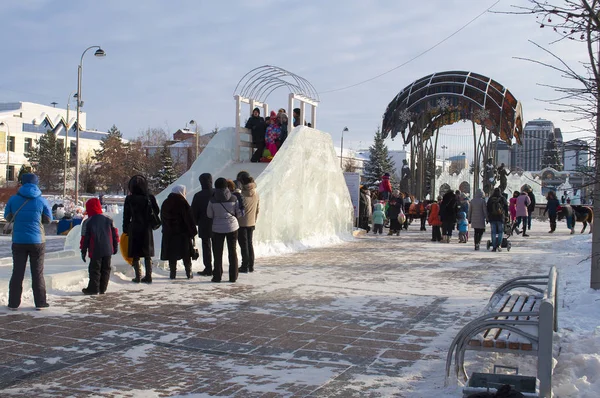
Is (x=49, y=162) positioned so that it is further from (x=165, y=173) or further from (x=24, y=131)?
(x=24, y=131)

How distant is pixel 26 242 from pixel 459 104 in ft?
87.4

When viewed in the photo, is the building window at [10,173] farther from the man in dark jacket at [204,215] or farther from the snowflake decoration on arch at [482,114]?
the man in dark jacket at [204,215]

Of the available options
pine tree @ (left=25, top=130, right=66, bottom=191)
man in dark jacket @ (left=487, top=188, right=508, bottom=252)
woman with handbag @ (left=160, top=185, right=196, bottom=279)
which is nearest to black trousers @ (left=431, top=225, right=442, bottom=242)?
man in dark jacket @ (left=487, top=188, right=508, bottom=252)

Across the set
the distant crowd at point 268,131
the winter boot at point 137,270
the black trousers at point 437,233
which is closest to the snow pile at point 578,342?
the winter boot at point 137,270

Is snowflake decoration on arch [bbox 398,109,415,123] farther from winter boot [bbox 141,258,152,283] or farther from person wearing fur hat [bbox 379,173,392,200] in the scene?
winter boot [bbox 141,258,152,283]

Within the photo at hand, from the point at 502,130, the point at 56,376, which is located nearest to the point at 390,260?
the point at 56,376

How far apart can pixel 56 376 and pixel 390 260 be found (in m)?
9.45

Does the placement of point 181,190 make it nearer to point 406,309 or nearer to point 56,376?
point 406,309

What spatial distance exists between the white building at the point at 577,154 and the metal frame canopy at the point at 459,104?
2412cm

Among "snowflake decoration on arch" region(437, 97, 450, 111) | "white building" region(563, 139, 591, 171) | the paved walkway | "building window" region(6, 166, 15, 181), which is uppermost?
"snowflake decoration on arch" region(437, 97, 450, 111)

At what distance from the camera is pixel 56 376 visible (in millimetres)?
5160

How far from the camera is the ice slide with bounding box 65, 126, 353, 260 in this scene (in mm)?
14258

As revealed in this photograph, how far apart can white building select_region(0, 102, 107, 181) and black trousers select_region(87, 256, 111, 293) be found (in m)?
50.2

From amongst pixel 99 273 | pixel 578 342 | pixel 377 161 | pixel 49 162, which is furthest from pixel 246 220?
pixel 377 161
